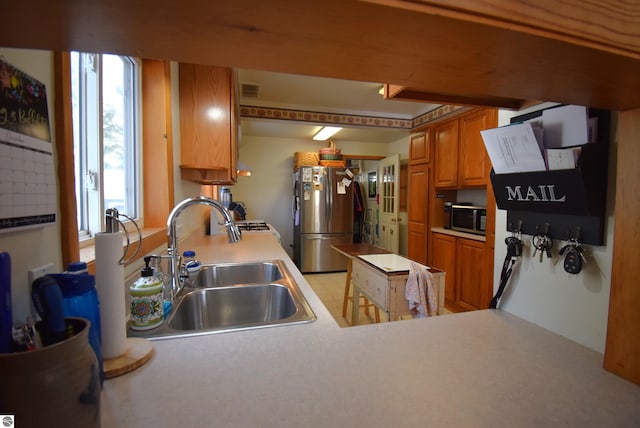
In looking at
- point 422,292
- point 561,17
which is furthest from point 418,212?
point 561,17

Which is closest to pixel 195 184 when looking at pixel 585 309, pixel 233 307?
pixel 233 307

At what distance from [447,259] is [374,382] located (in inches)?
122

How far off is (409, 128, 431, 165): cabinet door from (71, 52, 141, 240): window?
127 inches

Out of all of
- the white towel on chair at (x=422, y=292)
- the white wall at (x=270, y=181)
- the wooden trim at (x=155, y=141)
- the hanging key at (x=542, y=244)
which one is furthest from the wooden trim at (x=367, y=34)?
the white wall at (x=270, y=181)

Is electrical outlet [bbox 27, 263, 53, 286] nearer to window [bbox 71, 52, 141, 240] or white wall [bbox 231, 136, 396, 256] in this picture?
window [bbox 71, 52, 141, 240]

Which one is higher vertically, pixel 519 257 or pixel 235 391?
pixel 519 257

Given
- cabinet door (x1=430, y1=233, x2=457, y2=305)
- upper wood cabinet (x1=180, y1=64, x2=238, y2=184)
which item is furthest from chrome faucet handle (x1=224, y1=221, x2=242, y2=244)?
cabinet door (x1=430, y1=233, x2=457, y2=305)

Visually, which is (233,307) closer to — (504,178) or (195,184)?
(504,178)

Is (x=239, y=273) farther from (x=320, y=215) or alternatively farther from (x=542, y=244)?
(x=320, y=215)

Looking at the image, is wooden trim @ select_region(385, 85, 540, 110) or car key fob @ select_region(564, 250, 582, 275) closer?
car key fob @ select_region(564, 250, 582, 275)

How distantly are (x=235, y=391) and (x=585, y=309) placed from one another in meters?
0.83

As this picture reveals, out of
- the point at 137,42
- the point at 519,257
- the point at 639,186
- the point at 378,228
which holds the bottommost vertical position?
the point at 378,228

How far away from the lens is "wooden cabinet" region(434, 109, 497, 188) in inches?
114

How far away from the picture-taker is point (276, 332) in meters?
0.78
